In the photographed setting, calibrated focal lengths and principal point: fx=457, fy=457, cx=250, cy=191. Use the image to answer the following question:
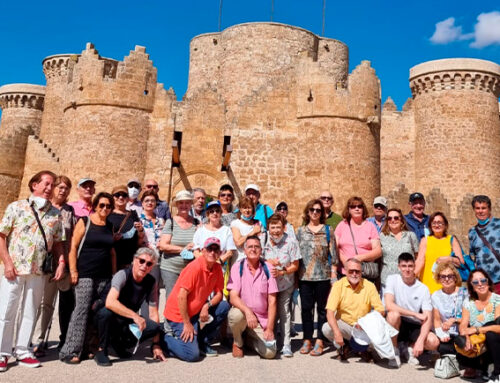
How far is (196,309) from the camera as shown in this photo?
5.05m

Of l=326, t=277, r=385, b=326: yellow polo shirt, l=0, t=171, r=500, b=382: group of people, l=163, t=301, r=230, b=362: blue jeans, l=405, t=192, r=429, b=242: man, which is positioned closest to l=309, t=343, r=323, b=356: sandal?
l=0, t=171, r=500, b=382: group of people

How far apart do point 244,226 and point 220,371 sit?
1.86 meters

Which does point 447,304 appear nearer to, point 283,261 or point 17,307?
point 283,261

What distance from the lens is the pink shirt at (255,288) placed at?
205 inches

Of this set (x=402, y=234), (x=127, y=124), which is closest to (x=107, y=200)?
(x=402, y=234)

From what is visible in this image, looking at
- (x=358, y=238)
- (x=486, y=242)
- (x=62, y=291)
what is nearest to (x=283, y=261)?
(x=358, y=238)

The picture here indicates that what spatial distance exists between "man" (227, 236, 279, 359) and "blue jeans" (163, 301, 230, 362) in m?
0.21


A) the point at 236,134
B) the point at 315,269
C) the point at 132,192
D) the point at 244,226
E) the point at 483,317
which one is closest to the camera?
the point at 483,317

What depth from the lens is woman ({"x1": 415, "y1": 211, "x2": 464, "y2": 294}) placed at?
554 centimetres

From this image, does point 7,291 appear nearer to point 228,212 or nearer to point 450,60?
point 228,212

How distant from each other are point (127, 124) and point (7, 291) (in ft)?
31.4

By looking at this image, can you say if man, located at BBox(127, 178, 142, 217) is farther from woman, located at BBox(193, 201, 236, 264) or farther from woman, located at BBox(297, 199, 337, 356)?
woman, located at BBox(297, 199, 337, 356)

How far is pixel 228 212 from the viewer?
6.68m

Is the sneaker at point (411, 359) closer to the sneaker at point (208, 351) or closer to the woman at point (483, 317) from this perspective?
the woman at point (483, 317)
